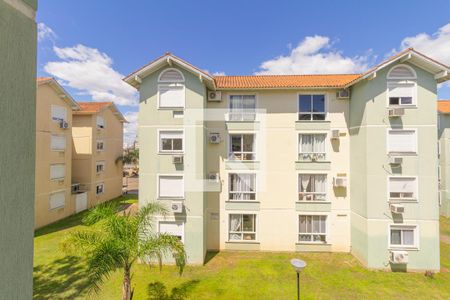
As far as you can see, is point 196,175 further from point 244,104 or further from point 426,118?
point 426,118

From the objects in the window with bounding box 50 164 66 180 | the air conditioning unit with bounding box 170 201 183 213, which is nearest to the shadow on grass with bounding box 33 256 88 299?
the air conditioning unit with bounding box 170 201 183 213

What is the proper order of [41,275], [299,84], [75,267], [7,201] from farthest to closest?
[299,84] < [75,267] < [41,275] < [7,201]

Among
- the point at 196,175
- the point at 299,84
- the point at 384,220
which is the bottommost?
the point at 384,220

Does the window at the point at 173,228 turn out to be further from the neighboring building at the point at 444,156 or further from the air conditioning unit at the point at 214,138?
the neighboring building at the point at 444,156

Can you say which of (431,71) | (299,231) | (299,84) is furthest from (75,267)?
(431,71)

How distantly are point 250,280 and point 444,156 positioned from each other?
25.3 m

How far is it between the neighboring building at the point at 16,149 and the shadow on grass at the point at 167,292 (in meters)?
10.4

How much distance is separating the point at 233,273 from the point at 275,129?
936 cm

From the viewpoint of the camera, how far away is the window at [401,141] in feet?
40.6

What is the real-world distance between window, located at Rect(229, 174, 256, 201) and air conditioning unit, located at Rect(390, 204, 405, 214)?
8110 millimetres

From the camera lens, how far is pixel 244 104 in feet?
48.5

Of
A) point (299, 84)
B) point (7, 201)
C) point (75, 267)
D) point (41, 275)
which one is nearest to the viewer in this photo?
point (7, 201)

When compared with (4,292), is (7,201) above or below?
above

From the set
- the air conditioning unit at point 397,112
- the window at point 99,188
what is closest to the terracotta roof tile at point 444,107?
the air conditioning unit at point 397,112
